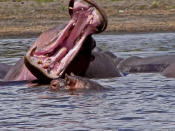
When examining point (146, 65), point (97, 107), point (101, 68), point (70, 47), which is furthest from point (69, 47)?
point (146, 65)

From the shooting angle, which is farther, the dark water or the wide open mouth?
the wide open mouth

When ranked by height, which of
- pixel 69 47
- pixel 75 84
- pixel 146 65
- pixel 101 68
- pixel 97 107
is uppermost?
pixel 69 47

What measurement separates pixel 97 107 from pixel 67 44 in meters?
2.09

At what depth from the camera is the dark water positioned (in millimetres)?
7121

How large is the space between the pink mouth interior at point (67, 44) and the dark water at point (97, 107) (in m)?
0.32

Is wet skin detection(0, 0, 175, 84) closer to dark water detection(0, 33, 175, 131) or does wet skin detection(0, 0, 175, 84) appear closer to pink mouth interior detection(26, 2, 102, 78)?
pink mouth interior detection(26, 2, 102, 78)

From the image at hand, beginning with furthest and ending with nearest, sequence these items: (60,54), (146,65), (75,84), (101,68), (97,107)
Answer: (146,65), (101,68), (60,54), (75,84), (97,107)

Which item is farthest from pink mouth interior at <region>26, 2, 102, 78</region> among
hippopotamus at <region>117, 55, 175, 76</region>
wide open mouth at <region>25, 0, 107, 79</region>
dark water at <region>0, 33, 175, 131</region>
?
hippopotamus at <region>117, 55, 175, 76</region>

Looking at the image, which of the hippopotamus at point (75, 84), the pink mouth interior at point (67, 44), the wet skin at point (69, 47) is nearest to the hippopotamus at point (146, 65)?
the wet skin at point (69, 47)

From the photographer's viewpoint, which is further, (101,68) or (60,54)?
(101,68)

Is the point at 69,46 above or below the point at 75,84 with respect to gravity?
above

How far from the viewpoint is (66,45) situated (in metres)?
9.91

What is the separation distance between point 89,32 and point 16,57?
607 cm

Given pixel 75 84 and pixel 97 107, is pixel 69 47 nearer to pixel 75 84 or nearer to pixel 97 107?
pixel 75 84
